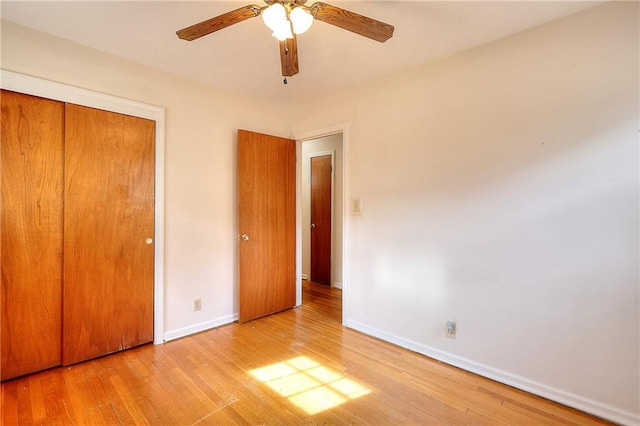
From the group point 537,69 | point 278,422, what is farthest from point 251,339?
point 537,69

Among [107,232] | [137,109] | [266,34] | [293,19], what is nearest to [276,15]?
[293,19]

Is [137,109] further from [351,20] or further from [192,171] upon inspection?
[351,20]

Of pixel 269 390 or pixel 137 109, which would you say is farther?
pixel 137 109

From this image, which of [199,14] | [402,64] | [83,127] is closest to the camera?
[199,14]

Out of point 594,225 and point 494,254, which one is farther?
point 494,254

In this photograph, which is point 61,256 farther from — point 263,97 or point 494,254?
point 494,254

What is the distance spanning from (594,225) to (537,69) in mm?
1045

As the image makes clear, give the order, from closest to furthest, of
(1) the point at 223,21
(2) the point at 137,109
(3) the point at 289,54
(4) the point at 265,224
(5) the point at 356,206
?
(1) the point at 223,21
(3) the point at 289,54
(2) the point at 137,109
(5) the point at 356,206
(4) the point at 265,224

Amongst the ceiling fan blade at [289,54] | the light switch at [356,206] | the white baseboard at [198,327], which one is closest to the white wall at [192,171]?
the white baseboard at [198,327]

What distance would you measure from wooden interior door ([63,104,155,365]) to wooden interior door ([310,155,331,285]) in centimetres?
250

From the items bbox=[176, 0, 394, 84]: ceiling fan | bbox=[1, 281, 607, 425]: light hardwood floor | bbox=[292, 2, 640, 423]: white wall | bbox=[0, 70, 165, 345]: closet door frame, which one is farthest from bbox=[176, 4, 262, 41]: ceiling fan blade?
bbox=[1, 281, 607, 425]: light hardwood floor

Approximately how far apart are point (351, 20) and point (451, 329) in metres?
2.21

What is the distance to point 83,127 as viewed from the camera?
7.05 ft

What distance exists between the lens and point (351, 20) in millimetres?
1448
